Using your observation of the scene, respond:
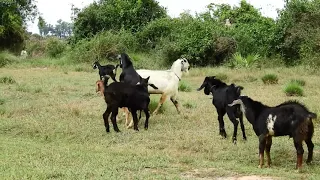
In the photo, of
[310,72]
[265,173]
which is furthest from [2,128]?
[310,72]

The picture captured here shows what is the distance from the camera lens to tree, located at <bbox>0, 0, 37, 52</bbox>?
3257 cm

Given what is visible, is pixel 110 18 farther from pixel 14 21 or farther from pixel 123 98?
pixel 123 98

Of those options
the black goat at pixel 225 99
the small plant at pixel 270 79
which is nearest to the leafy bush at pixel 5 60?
Result: the small plant at pixel 270 79

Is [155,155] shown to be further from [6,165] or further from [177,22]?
[177,22]

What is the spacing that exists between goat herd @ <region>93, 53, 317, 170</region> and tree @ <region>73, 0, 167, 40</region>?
21.3 metres

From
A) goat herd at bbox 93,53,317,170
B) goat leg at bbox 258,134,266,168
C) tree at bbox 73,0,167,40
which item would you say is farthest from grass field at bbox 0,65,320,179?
tree at bbox 73,0,167,40

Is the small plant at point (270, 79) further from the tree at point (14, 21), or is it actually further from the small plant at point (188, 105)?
the tree at point (14, 21)

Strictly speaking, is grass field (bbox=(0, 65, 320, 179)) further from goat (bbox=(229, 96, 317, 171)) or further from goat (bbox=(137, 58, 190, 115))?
goat (bbox=(137, 58, 190, 115))

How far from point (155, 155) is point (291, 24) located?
2000 centimetres

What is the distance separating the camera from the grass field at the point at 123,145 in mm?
6773

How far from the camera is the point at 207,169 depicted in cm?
697

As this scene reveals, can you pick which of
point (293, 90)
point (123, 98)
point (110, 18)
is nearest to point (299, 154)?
point (123, 98)

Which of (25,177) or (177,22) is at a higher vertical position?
(177,22)

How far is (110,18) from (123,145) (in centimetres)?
2523
